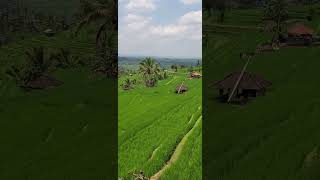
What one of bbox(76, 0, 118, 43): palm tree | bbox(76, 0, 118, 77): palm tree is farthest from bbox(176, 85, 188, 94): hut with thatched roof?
bbox(76, 0, 118, 43): palm tree

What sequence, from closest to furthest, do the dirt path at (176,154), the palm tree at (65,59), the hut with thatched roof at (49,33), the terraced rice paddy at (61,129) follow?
the dirt path at (176,154) < the terraced rice paddy at (61,129) < the palm tree at (65,59) < the hut with thatched roof at (49,33)

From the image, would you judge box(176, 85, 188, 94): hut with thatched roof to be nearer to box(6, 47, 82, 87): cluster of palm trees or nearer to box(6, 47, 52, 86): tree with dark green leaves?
box(6, 47, 82, 87): cluster of palm trees

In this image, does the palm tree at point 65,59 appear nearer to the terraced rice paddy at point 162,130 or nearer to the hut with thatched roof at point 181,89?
the terraced rice paddy at point 162,130
